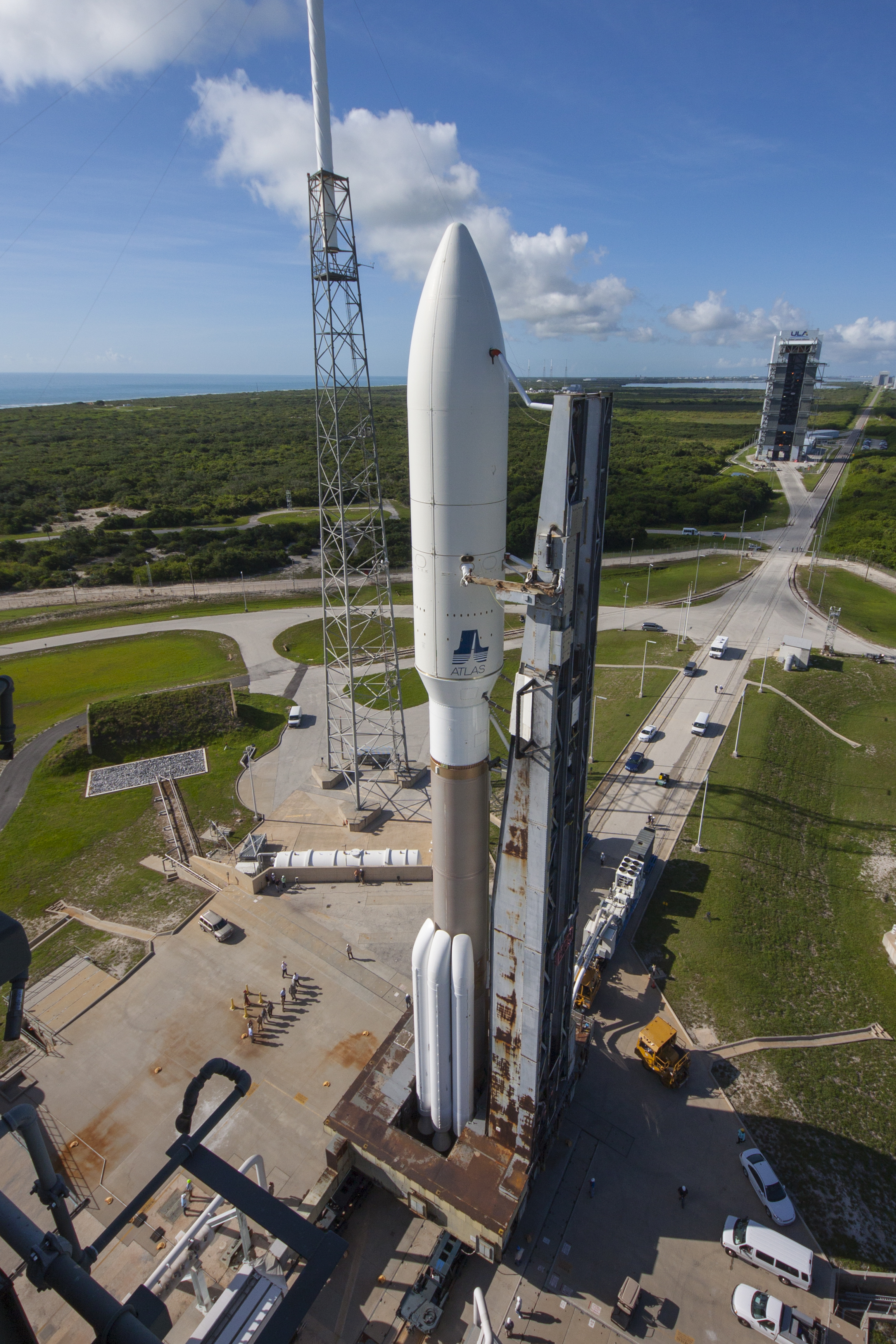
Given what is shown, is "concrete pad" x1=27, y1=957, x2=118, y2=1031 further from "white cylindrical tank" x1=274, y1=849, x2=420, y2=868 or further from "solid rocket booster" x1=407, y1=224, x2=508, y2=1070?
"solid rocket booster" x1=407, y1=224, x2=508, y2=1070

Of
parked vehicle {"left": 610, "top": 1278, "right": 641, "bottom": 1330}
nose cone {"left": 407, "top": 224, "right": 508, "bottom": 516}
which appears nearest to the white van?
parked vehicle {"left": 610, "top": 1278, "right": 641, "bottom": 1330}

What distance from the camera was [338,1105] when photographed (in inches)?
747

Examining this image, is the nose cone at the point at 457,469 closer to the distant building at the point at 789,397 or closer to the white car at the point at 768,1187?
the white car at the point at 768,1187

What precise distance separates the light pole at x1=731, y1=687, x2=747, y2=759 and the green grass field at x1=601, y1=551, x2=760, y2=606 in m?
21.4

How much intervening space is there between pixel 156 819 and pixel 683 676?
37625 mm

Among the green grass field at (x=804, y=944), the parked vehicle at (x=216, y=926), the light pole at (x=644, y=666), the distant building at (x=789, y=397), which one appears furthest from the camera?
the distant building at (x=789, y=397)

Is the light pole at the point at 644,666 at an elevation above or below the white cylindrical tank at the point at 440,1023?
below

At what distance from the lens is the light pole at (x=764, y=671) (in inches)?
1984

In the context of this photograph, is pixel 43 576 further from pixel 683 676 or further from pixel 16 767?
pixel 683 676

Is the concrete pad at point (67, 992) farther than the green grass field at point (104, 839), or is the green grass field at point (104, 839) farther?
the green grass field at point (104, 839)

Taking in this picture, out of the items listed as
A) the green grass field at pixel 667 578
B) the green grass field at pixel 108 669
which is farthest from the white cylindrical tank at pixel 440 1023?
the green grass field at pixel 667 578

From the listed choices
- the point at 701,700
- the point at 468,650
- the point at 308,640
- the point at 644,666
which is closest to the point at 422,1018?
the point at 468,650

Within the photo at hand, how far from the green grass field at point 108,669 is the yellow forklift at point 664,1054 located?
39478mm

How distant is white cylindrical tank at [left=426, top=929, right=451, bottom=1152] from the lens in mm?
17703
